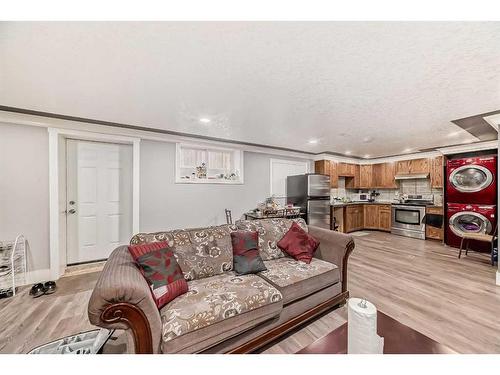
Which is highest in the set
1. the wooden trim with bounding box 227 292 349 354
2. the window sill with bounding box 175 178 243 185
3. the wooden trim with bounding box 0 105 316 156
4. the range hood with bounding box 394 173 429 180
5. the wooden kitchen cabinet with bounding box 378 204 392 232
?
the wooden trim with bounding box 0 105 316 156

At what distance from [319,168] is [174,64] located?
481cm

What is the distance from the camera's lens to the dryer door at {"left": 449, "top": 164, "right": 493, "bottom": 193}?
3.89m

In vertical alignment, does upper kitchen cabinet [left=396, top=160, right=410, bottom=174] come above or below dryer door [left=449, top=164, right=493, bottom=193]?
above

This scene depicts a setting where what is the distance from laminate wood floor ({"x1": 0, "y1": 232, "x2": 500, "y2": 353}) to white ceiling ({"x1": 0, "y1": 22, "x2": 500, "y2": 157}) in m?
2.30

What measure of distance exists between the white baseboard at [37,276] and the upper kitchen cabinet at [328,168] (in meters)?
5.92

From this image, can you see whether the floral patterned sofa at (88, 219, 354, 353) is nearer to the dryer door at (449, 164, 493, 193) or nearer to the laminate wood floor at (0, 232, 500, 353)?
the laminate wood floor at (0, 232, 500, 353)

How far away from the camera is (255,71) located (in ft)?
5.57

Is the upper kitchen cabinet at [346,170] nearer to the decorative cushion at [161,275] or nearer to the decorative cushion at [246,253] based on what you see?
the decorative cushion at [246,253]

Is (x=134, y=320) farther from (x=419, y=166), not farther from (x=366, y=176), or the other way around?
(x=366, y=176)

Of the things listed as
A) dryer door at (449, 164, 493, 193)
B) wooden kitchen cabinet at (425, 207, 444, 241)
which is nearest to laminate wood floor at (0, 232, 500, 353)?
wooden kitchen cabinet at (425, 207, 444, 241)

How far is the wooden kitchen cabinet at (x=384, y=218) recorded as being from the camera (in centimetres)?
573

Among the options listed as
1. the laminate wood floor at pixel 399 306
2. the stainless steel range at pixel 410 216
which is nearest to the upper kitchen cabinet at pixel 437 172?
the stainless steel range at pixel 410 216
